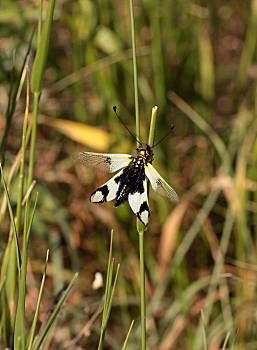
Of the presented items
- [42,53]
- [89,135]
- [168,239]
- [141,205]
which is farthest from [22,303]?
[89,135]

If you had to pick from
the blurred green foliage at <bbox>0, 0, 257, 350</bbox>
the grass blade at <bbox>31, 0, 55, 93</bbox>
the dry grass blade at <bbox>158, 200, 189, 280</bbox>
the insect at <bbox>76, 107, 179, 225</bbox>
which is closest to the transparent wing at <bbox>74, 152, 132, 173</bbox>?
the insect at <bbox>76, 107, 179, 225</bbox>

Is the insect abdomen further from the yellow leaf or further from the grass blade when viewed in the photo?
the yellow leaf

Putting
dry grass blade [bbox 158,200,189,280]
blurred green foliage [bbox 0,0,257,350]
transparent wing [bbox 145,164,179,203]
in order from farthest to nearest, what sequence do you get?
dry grass blade [bbox 158,200,189,280] < blurred green foliage [bbox 0,0,257,350] < transparent wing [bbox 145,164,179,203]

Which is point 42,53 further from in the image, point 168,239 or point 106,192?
point 168,239

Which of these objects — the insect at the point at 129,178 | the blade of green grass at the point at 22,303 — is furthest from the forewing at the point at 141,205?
the blade of green grass at the point at 22,303

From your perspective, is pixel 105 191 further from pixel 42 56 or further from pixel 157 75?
pixel 157 75

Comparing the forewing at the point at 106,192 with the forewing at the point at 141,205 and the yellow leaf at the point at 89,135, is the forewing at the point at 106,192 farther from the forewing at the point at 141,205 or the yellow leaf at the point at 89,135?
the yellow leaf at the point at 89,135
